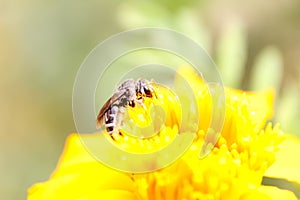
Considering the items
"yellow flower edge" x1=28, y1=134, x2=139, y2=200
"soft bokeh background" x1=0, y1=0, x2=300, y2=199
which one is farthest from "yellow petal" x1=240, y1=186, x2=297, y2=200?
"soft bokeh background" x1=0, y1=0, x2=300, y2=199

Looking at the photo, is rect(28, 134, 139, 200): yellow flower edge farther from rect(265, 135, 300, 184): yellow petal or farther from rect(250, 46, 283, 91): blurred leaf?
rect(250, 46, 283, 91): blurred leaf

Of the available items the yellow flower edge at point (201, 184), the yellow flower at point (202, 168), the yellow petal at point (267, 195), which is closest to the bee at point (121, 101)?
the yellow flower at point (202, 168)

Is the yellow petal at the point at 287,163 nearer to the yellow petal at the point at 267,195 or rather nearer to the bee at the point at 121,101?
the yellow petal at the point at 267,195

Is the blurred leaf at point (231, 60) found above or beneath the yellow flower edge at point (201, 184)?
above

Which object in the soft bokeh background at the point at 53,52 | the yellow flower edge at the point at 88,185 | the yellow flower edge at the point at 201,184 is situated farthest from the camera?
the soft bokeh background at the point at 53,52

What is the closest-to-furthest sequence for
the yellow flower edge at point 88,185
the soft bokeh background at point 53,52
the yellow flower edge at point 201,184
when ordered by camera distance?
the yellow flower edge at point 201,184
the yellow flower edge at point 88,185
the soft bokeh background at point 53,52

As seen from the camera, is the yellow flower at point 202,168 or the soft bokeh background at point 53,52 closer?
the yellow flower at point 202,168

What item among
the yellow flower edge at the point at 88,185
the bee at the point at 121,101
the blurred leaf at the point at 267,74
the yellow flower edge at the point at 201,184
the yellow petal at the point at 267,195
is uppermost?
the blurred leaf at the point at 267,74
